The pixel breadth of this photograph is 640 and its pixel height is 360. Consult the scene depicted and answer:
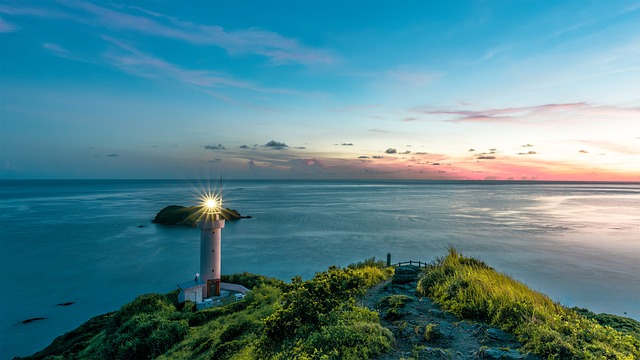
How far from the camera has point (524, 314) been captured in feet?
27.7

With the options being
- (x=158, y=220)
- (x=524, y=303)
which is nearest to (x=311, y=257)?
(x=524, y=303)

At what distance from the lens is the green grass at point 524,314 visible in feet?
23.2

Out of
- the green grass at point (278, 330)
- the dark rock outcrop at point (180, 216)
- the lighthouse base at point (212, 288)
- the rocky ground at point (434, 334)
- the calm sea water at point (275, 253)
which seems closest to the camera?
→ the rocky ground at point (434, 334)

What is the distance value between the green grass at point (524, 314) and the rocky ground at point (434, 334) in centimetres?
38

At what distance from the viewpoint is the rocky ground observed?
7383mm

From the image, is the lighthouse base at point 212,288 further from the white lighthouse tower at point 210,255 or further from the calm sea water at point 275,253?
the calm sea water at point 275,253

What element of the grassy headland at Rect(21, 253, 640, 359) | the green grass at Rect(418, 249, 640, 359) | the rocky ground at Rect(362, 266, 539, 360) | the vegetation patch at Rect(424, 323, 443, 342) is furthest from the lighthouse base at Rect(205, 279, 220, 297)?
the vegetation patch at Rect(424, 323, 443, 342)

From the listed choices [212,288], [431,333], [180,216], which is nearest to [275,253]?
[212,288]

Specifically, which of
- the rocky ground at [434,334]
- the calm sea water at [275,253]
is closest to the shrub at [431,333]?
the rocky ground at [434,334]

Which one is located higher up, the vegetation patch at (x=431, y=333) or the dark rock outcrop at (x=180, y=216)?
the vegetation patch at (x=431, y=333)

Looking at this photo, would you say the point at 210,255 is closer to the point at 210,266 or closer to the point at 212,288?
the point at 210,266

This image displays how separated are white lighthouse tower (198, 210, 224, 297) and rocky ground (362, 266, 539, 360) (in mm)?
20601

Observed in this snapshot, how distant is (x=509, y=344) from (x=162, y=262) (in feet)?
172

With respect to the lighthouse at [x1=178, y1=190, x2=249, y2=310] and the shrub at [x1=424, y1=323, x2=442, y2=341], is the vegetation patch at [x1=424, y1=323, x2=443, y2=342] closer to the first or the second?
the shrub at [x1=424, y1=323, x2=442, y2=341]
